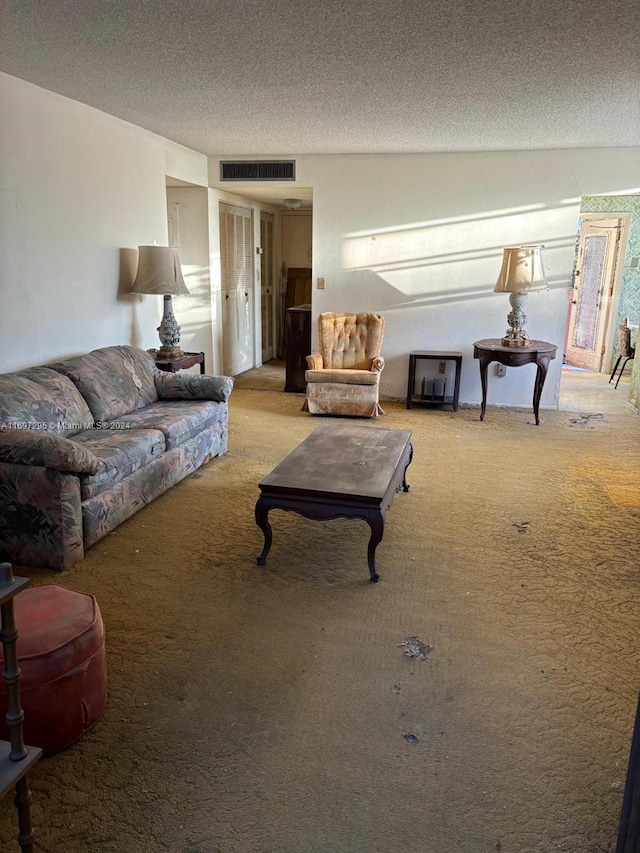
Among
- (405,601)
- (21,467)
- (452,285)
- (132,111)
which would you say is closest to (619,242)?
(452,285)

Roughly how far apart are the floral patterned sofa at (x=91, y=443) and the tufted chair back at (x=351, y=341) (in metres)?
1.69

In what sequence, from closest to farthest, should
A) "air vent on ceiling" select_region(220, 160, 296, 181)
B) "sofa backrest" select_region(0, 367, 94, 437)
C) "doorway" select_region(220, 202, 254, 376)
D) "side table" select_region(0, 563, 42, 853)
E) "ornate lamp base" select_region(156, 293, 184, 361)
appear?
1. "side table" select_region(0, 563, 42, 853)
2. "sofa backrest" select_region(0, 367, 94, 437)
3. "ornate lamp base" select_region(156, 293, 184, 361)
4. "air vent on ceiling" select_region(220, 160, 296, 181)
5. "doorway" select_region(220, 202, 254, 376)

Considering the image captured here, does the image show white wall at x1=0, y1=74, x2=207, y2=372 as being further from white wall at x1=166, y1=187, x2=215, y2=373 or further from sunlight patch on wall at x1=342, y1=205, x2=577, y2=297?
sunlight patch on wall at x1=342, y1=205, x2=577, y2=297

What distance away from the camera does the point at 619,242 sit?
25.8 ft

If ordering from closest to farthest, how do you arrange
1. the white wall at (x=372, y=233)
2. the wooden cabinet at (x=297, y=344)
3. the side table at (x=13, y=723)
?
the side table at (x=13, y=723) < the white wall at (x=372, y=233) < the wooden cabinet at (x=297, y=344)

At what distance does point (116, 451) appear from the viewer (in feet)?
10.8

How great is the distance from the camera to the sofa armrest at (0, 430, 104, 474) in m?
2.76

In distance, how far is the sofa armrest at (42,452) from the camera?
276 centimetres

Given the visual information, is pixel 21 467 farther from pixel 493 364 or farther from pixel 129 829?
pixel 493 364

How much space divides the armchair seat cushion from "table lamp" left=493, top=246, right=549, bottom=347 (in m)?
1.25

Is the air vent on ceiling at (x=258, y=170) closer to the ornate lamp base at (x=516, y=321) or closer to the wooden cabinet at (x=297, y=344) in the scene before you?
the wooden cabinet at (x=297, y=344)

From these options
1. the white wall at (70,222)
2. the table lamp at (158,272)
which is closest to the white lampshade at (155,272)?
the table lamp at (158,272)

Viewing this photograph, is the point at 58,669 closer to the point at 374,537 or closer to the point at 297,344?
the point at 374,537

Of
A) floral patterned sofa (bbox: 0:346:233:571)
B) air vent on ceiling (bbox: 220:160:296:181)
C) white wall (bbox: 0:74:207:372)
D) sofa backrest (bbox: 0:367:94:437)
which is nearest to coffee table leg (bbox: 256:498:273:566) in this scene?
floral patterned sofa (bbox: 0:346:233:571)
